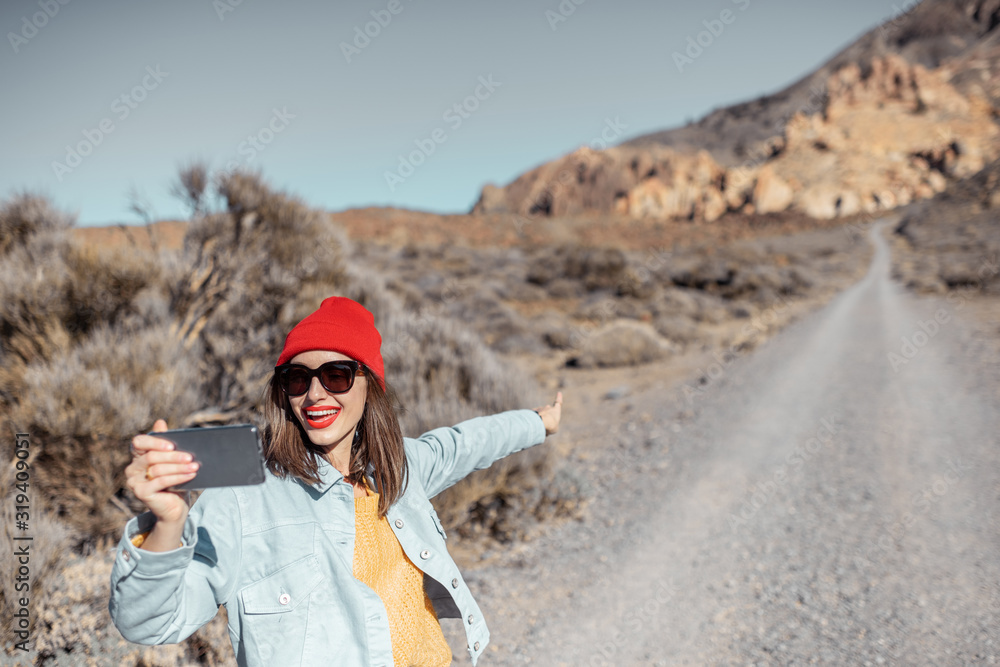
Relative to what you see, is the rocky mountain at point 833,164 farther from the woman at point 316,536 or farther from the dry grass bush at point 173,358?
the woman at point 316,536

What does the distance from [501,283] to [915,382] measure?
13480 mm

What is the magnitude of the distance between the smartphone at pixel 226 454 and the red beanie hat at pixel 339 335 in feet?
1.33

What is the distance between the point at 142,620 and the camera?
0.96 metres

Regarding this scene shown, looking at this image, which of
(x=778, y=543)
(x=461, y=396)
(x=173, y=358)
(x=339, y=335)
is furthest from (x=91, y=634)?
(x=778, y=543)

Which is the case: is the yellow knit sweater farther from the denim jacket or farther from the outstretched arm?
the outstretched arm

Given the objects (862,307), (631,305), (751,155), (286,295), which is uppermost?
(751,155)

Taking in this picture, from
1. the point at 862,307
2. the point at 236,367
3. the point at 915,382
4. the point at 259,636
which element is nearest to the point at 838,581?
the point at 259,636

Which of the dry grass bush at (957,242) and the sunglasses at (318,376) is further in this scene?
the dry grass bush at (957,242)

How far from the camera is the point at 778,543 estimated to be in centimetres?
370

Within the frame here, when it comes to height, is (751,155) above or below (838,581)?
above

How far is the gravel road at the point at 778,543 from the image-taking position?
9.12 feet

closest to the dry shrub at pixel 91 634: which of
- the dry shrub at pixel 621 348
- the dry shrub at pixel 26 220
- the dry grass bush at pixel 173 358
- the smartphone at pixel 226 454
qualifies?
the dry grass bush at pixel 173 358

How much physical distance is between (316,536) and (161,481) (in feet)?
1.40

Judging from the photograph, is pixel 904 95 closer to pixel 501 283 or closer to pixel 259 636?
pixel 501 283
